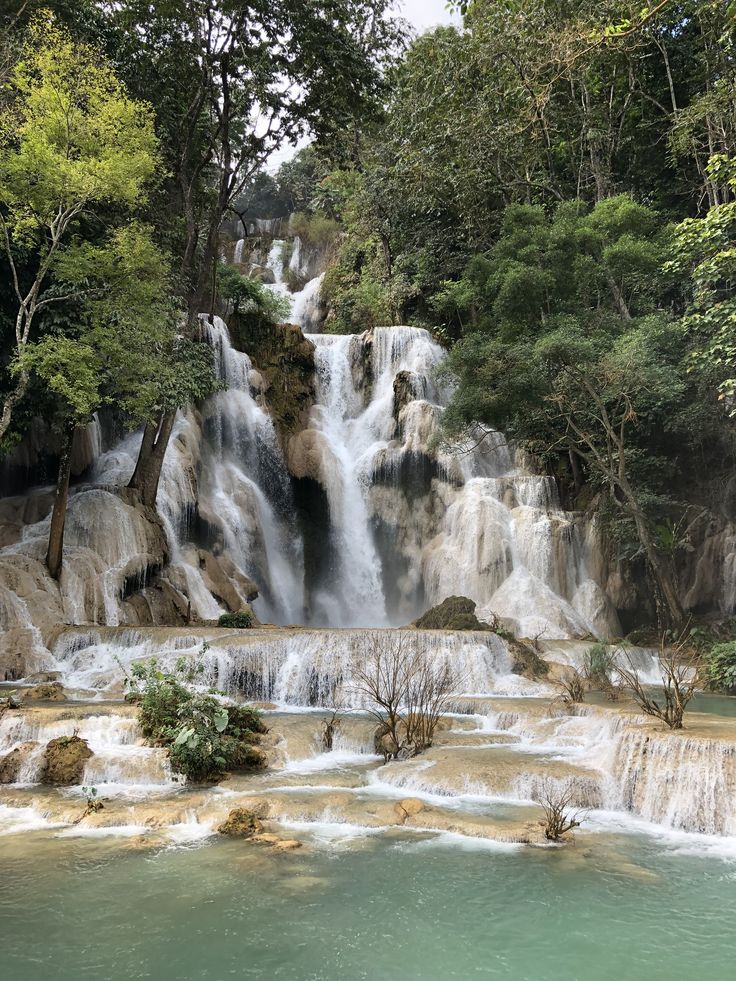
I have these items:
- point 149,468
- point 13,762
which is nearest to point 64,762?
point 13,762

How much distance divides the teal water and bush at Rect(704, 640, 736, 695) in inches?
323

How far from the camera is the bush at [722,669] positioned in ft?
45.5

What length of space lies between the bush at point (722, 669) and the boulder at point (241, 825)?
34.4 feet

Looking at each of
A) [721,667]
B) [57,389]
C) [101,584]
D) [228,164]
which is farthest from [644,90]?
[101,584]

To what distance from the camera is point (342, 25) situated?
19.2 metres

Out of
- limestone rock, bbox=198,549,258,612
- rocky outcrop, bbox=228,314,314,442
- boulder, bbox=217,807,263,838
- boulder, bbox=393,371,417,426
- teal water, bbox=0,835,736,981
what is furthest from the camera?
rocky outcrop, bbox=228,314,314,442

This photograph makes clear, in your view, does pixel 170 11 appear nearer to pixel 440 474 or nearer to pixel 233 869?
pixel 440 474

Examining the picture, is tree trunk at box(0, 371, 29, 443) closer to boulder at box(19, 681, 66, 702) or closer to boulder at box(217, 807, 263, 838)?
boulder at box(19, 681, 66, 702)

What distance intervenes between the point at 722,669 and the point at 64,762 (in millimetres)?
11886

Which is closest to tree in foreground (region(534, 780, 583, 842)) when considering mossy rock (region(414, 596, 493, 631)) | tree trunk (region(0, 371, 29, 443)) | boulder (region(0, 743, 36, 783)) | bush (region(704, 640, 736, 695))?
boulder (region(0, 743, 36, 783))

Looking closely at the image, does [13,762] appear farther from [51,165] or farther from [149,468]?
[149,468]

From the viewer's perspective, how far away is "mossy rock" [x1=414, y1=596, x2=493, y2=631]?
54.0ft

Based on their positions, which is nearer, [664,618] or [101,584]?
[101,584]

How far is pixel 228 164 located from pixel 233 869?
1916 centimetres
